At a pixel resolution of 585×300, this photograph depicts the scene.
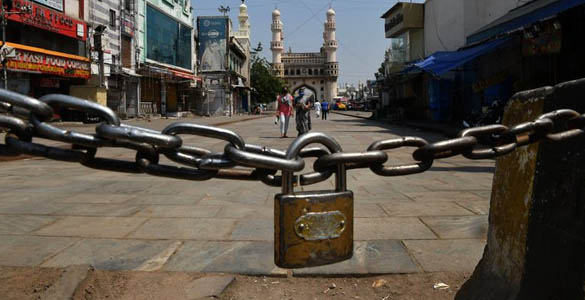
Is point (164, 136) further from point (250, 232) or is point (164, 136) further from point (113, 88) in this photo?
point (113, 88)

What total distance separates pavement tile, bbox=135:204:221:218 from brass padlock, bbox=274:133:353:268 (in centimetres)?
266

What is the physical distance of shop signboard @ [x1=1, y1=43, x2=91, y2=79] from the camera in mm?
→ 16688

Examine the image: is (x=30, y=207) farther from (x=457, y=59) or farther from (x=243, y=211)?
(x=457, y=59)

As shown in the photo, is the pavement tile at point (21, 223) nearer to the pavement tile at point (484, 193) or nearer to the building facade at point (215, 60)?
the pavement tile at point (484, 193)

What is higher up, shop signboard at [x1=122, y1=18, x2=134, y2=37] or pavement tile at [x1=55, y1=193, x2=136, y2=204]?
shop signboard at [x1=122, y1=18, x2=134, y2=37]

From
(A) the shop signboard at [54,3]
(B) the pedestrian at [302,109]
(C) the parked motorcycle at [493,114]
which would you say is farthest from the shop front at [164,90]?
(C) the parked motorcycle at [493,114]

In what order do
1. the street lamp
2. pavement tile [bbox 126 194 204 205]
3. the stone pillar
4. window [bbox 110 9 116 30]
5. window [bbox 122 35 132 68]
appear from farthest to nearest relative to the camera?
1. window [bbox 122 35 132 68]
2. window [bbox 110 9 116 30]
3. the street lamp
4. pavement tile [bbox 126 194 204 205]
5. the stone pillar

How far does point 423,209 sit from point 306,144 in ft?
10.2

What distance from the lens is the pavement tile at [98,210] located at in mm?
3926

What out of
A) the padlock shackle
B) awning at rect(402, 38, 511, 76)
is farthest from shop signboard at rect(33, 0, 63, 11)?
the padlock shackle

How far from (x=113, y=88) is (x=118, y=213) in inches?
888

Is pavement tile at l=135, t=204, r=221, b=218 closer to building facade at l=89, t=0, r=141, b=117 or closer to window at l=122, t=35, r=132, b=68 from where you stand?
building facade at l=89, t=0, r=141, b=117

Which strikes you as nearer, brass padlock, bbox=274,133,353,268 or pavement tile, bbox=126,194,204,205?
brass padlock, bbox=274,133,353,268

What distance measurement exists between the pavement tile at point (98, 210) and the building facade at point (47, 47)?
1411cm
